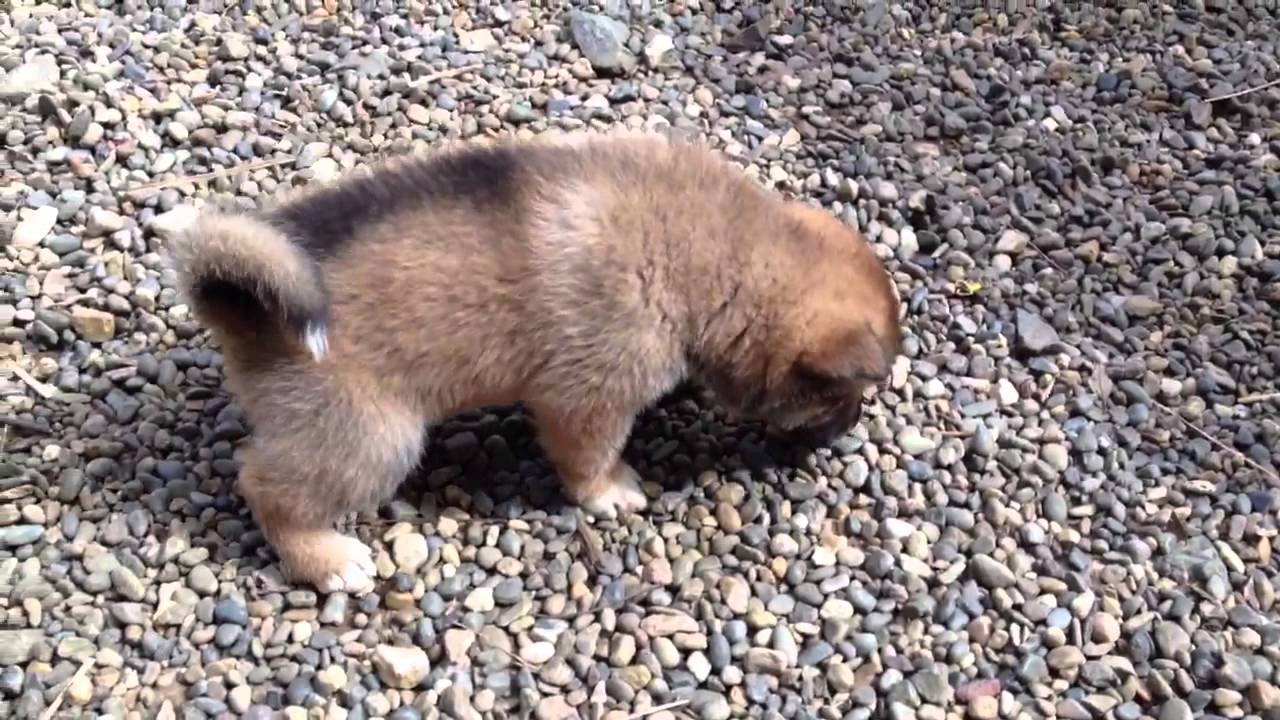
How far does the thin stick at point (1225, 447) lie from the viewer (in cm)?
311

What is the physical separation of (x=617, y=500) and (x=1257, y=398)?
65.3 inches

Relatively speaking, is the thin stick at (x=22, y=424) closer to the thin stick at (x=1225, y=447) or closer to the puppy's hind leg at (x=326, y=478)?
the puppy's hind leg at (x=326, y=478)

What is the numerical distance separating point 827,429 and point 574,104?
147 cm

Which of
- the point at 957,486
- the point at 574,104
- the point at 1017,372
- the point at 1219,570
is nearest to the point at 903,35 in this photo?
the point at 574,104

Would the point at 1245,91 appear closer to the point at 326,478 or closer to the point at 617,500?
the point at 617,500

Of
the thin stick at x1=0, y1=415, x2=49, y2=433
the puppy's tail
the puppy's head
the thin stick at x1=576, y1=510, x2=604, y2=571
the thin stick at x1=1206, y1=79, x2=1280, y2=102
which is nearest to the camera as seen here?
the puppy's tail

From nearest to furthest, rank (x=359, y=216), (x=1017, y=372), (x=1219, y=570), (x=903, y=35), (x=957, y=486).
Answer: (x=359, y=216) < (x=1219, y=570) < (x=957, y=486) < (x=1017, y=372) < (x=903, y=35)

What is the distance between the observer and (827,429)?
299cm

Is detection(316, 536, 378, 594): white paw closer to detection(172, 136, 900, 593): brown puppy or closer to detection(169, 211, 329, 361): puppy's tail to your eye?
detection(172, 136, 900, 593): brown puppy

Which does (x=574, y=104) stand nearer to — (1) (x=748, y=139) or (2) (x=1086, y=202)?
(1) (x=748, y=139)

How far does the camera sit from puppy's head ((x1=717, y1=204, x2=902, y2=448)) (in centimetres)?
275

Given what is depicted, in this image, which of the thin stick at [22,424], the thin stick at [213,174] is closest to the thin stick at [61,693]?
the thin stick at [22,424]

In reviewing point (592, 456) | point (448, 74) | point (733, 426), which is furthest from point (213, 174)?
point (733, 426)

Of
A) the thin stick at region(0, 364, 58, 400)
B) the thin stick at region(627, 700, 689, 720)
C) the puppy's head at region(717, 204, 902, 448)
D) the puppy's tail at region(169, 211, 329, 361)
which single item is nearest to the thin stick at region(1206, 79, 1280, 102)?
the puppy's head at region(717, 204, 902, 448)
